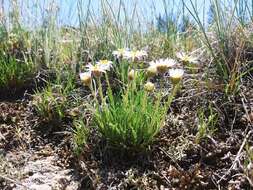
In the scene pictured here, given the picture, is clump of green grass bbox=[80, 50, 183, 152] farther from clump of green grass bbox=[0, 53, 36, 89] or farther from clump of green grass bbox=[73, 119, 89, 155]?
clump of green grass bbox=[0, 53, 36, 89]

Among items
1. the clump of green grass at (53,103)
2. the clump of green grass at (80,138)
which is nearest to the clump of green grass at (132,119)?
the clump of green grass at (80,138)

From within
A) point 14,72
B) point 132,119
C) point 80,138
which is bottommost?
point 80,138

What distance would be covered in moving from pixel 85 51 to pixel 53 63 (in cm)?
23

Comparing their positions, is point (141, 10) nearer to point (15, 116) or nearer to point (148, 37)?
point (148, 37)

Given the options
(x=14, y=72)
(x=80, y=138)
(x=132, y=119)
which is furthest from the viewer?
(x=14, y=72)

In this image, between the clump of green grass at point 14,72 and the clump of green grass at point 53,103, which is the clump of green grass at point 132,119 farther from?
the clump of green grass at point 14,72

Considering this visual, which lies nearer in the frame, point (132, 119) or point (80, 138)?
point (132, 119)

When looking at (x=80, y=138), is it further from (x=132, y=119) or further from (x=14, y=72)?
(x=14, y=72)

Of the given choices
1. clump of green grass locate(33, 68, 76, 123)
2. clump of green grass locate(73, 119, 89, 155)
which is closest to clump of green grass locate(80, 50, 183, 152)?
clump of green grass locate(73, 119, 89, 155)

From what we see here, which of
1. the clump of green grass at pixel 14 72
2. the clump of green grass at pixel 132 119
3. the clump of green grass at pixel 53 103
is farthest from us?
the clump of green grass at pixel 14 72

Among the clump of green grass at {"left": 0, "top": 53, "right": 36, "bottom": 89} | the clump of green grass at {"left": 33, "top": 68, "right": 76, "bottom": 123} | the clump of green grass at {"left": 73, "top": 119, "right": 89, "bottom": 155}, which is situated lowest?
the clump of green grass at {"left": 73, "top": 119, "right": 89, "bottom": 155}

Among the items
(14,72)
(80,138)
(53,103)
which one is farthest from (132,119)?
(14,72)

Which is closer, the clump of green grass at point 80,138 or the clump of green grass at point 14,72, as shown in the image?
the clump of green grass at point 80,138

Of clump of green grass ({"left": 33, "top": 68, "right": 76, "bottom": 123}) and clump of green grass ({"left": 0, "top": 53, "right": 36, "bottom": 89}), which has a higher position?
clump of green grass ({"left": 0, "top": 53, "right": 36, "bottom": 89})
